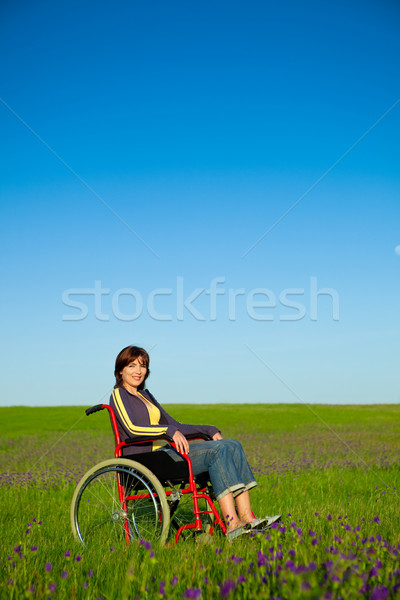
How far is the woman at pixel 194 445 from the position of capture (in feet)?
11.9

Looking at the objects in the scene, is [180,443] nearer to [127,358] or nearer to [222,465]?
[222,465]

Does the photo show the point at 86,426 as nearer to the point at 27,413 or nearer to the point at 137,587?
the point at 27,413

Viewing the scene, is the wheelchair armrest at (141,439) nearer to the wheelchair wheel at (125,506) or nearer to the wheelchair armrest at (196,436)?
the wheelchair wheel at (125,506)

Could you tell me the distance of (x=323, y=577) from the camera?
227cm

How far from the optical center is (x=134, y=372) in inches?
168

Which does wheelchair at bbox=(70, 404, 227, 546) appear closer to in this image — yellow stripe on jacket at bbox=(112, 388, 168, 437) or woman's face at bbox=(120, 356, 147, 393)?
yellow stripe on jacket at bbox=(112, 388, 168, 437)

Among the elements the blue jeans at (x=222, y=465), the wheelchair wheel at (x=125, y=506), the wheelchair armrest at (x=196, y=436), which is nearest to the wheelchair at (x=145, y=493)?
the wheelchair wheel at (x=125, y=506)

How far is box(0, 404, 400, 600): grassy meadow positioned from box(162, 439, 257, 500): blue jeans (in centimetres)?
36

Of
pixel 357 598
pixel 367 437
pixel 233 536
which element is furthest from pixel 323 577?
pixel 367 437

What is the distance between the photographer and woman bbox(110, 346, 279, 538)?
3.62 metres

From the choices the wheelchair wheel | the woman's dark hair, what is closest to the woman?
the woman's dark hair

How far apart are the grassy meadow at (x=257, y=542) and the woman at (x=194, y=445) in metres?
0.28

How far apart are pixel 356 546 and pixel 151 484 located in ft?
4.76

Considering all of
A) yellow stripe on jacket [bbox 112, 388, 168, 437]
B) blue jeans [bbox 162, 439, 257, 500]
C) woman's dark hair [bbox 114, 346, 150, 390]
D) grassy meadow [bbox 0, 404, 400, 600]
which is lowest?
grassy meadow [bbox 0, 404, 400, 600]
